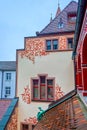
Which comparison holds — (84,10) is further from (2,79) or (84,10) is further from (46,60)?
(2,79)

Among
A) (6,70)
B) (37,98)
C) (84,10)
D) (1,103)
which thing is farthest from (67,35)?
(6,70)

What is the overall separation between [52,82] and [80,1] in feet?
25.6

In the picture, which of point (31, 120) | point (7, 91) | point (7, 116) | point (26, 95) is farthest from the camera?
point (7, 91)

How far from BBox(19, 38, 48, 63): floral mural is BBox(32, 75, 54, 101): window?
131cm

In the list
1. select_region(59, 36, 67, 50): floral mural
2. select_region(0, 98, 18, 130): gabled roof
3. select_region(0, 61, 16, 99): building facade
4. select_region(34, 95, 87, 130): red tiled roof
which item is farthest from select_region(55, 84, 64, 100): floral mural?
select_region(0, 61, 16, 99): building facade

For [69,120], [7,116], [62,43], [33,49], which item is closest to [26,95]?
[7,116]

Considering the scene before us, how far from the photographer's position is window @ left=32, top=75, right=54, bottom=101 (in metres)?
10.9

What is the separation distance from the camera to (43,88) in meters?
11.1

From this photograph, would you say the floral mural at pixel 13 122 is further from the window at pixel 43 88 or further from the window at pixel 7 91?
the window at pixel 7 91

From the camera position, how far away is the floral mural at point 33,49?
1119cm

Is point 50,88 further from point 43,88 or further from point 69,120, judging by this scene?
point 69,120

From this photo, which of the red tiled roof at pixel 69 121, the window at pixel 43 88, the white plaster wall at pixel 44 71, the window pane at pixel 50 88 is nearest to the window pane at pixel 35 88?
the window at pixel 43 88

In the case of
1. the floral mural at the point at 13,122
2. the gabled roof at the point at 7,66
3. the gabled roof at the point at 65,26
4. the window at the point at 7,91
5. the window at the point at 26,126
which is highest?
the gabled roof at the point at 65,26

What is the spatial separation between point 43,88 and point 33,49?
241 centimetres
